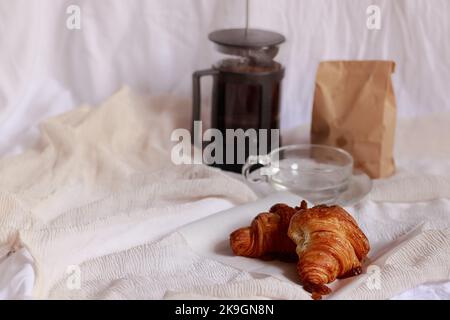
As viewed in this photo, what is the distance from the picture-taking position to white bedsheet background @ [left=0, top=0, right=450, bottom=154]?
1.61 m

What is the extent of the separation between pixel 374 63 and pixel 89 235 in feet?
1.96

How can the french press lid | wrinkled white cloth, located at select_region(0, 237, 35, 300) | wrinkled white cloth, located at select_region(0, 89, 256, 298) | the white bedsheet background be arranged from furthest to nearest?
the white bedsheet background
the french press lid
wrinkled white cloth, located at select_region(0, 89, 256, 298)
wrinkled white cloth, located at select_region(0, 237, 35, 300)

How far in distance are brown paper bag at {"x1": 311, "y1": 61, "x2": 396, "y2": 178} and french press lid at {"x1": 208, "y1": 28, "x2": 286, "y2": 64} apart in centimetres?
10

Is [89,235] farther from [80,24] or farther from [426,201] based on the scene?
[80,24]

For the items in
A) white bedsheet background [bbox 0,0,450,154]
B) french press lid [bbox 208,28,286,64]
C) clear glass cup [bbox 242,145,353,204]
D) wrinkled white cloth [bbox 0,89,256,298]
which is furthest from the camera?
white bedsheet background [bbox 0,0,450,154]

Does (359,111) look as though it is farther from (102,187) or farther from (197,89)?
(102,187)

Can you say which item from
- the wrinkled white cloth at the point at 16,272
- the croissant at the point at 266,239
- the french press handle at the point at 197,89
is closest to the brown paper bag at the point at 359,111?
the french press handle at the point at 197,89

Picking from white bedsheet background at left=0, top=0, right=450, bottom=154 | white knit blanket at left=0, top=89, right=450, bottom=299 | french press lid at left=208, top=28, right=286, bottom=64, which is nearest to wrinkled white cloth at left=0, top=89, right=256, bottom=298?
white knit blanket at left=0, top=89, right=450, bottom=299

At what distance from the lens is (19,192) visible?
129cm

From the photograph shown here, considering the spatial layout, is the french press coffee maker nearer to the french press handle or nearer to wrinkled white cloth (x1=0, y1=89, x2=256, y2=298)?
the french press handle

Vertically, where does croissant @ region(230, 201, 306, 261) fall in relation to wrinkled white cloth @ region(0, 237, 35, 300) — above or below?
above

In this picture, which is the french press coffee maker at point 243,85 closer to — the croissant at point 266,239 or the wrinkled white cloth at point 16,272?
the croissant at point 266,239

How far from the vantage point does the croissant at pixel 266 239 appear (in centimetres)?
111

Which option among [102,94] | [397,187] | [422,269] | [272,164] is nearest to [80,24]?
[102,94]
